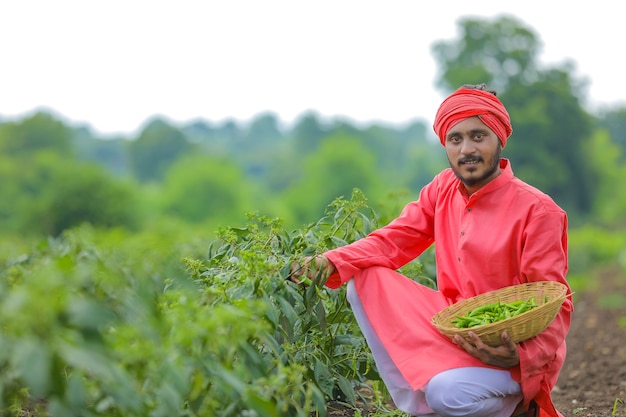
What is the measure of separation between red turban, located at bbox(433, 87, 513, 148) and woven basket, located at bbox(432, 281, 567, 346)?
642 millimetres

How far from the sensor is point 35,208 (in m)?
68.1

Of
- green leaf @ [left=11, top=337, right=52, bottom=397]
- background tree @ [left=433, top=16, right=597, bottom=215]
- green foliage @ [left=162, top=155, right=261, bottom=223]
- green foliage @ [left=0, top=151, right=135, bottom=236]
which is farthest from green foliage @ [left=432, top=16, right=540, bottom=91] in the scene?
green leaf @ [left=11, top=337, right=52, bottom=397]

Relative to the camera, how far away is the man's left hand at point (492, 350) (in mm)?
3090

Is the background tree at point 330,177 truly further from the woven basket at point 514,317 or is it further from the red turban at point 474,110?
the woven basket at point 514,317

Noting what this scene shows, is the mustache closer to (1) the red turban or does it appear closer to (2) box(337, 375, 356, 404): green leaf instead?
(1) the red turban

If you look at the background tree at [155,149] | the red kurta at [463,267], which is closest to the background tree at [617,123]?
the background tree at [155,149]

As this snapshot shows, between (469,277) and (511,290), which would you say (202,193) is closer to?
(469,277)

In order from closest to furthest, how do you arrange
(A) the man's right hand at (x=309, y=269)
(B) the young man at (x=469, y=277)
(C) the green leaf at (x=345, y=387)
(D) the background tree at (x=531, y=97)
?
(B) the young man at (x=469, y=277)
(A) the man's right hand at (x=309, y=269)
(C) the green leaf at (x=345, y=387)
(D) the background tree at (x=531, y=97)

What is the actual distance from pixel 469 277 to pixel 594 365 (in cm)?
304

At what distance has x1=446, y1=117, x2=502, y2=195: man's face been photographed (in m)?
3.39

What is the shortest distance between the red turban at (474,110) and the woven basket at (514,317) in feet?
2.11

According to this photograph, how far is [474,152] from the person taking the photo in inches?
133

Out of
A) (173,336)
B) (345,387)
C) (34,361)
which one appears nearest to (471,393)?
(345,387)

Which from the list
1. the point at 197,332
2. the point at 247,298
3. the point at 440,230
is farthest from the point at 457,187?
the point at 197,332
